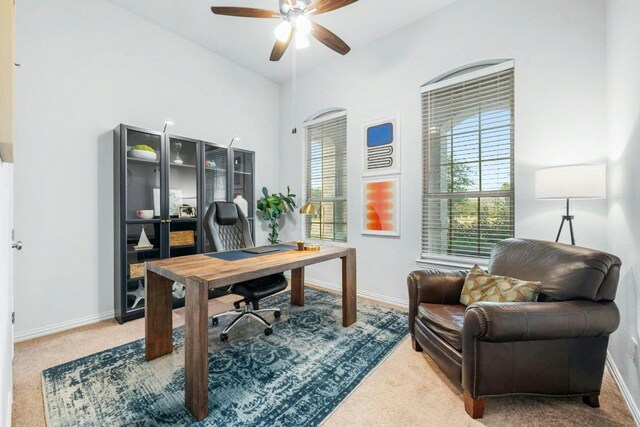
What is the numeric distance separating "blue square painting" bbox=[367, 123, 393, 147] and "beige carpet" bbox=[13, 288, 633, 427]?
233cm

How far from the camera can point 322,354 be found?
2164mm

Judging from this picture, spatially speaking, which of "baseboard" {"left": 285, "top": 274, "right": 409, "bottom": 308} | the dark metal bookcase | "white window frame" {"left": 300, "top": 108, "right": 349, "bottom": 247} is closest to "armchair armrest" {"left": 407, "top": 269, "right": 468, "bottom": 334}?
"baseboard" {"left": 285, "top": 274, "right": 409, "bottom": 308}

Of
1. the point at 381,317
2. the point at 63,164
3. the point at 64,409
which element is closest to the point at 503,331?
the point at 381,317

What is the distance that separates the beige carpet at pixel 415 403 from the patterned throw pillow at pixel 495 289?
0.58 metres

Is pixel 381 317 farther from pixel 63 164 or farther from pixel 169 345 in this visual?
pixel 63 164

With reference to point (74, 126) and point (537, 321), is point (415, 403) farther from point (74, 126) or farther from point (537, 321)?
point (74, 126)

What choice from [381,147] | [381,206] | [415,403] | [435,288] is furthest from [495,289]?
[381,147]

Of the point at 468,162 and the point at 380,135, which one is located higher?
the point at 380,135

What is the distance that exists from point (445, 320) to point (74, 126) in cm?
356

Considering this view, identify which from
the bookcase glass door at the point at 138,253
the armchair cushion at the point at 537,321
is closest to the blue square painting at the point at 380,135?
the armchair cushion at the point at 537,321

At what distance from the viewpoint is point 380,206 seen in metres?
3.44

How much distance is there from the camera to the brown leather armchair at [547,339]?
1.44 meters

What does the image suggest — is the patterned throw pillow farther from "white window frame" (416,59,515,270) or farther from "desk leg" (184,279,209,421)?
"desk leg" (184,279,209,421)

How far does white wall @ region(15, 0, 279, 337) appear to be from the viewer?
2.40 m
